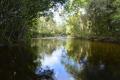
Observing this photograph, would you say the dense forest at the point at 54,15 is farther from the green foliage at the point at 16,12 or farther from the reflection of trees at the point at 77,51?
the reflection of trees at the point at 77,51

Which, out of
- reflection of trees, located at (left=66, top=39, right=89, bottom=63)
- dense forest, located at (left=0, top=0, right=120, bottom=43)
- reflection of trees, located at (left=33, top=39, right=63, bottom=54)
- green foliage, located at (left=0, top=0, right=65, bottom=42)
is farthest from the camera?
reflection of trees, located at (left=33, top=39, right=63, bottom=54)

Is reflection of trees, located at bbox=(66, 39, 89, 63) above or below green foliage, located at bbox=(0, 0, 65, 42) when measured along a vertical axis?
below

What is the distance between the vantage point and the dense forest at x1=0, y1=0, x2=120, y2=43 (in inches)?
711

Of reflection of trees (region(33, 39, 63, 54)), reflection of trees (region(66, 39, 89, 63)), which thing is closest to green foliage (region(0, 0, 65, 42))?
reflection of trees (region(33, 39, 63, 54))

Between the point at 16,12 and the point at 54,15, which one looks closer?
the point at 16,12

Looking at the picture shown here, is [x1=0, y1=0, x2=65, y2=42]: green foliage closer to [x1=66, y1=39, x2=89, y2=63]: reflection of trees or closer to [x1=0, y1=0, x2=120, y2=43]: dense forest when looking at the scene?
[x1=0, y1=0, x2=120, y2=43]: dense forest

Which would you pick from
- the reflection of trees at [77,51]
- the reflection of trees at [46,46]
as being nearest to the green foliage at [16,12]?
the reflection of trees at [46,46]

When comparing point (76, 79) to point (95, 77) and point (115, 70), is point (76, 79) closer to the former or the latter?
point (95, 77)

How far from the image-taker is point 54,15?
28969 millimetres

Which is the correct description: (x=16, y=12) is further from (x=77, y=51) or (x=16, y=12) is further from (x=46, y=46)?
(x=46, y=46)

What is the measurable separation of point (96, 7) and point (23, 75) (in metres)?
35.5

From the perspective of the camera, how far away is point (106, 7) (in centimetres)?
4328

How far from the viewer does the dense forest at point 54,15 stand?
18.1m

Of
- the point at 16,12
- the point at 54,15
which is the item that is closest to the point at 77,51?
the point at 54,15
